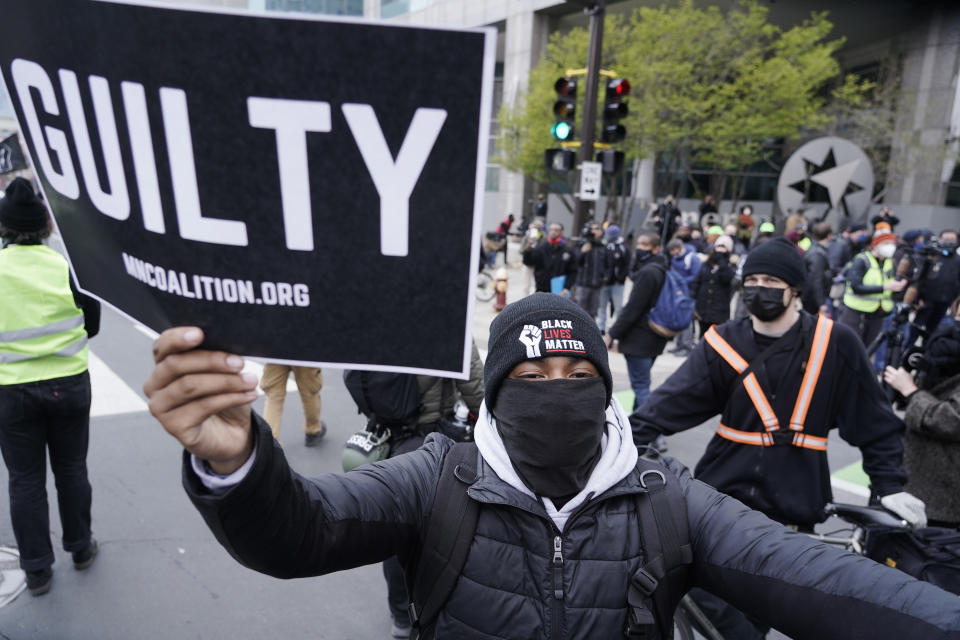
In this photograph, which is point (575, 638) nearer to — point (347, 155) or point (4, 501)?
point (347, 155)

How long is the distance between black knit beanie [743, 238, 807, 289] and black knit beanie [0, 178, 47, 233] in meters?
Answer: 3.55

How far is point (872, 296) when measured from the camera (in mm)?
8609

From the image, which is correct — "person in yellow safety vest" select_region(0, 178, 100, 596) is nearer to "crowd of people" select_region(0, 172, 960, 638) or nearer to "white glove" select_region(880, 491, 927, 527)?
"crowd of people" select_region(0, 172, 960, 638)

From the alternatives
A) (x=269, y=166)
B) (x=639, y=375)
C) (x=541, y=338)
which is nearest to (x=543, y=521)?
(x=541, y=338)

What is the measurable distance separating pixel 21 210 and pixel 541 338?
2.91 metres

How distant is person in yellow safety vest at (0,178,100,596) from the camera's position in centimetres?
330

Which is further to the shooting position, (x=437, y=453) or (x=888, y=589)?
(x=437, y=453)

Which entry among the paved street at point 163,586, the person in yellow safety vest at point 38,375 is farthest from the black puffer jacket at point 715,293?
the person in yellow safety vest at point 38,375

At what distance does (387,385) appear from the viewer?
3291 mm

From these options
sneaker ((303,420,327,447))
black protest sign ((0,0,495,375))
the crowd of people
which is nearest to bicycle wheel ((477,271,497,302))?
sneaker ((303,420,327,447))

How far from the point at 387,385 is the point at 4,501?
3.22m

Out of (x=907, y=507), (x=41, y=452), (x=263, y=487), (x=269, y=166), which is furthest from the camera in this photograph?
(x=41, y=452)

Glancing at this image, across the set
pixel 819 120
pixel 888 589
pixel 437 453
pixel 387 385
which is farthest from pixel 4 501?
pixel 819 120

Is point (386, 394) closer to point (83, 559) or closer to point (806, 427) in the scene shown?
point (806, 427)
